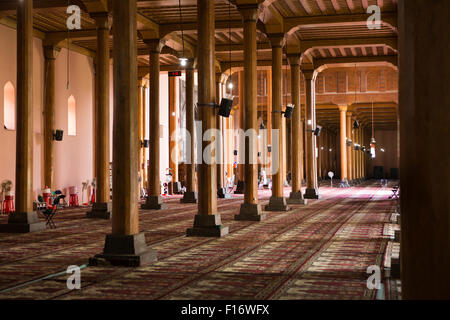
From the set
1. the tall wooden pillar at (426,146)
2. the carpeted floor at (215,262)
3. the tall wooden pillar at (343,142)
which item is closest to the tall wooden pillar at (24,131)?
the carpeted floor at (215,262)

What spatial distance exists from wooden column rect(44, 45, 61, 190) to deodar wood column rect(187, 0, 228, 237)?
9275 mm

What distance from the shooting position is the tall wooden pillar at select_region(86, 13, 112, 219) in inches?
555

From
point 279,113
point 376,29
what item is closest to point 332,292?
point 279,113

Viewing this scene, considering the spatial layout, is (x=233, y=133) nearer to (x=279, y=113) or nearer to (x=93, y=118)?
(x=93, y=118)

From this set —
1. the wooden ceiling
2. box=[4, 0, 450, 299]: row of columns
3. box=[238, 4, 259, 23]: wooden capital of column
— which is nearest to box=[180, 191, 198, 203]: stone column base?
box=[4, 0, 450, 299]: row of columns

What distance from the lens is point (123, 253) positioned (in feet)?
24.8

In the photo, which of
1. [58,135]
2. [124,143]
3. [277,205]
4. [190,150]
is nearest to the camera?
[124,143]

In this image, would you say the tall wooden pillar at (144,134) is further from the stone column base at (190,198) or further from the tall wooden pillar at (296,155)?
the tall wooden pillar at (296,155)

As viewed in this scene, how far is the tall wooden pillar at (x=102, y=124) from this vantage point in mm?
14086

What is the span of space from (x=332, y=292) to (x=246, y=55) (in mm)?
8296

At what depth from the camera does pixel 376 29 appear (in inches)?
720

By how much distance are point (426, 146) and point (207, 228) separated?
831 cm

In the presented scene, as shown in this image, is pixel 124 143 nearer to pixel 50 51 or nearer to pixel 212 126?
pixel 212 126

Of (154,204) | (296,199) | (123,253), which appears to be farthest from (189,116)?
(123,253)
